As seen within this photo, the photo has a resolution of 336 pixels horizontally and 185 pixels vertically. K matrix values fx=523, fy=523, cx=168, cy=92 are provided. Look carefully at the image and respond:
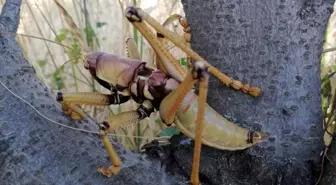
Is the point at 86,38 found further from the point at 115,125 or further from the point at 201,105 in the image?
the point at 201,105

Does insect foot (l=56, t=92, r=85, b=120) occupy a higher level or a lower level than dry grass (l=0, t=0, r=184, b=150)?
higher

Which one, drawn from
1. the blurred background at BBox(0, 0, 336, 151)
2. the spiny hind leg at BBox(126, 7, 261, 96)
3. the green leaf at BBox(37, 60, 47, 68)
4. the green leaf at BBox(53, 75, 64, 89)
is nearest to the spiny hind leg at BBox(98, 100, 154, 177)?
the spiny hind leg at BBox(126, 7, 261, 96)

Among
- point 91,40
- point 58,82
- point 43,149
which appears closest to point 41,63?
point 58,82

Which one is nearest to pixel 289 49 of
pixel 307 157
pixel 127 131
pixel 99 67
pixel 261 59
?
pixel 261 59

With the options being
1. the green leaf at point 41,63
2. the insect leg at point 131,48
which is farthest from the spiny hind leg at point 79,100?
the green leaf at point 41,63

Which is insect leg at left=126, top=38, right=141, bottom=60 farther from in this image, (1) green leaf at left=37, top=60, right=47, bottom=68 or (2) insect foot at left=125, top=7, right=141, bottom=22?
(1) green leaf at left=37, top=60, right=47, bottom=68

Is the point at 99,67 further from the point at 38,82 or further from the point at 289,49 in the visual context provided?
the point at 289,49
